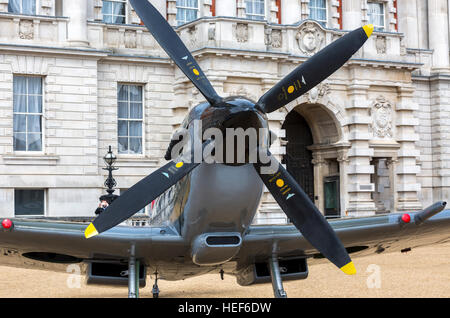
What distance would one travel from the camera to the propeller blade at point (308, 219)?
8.52 metres

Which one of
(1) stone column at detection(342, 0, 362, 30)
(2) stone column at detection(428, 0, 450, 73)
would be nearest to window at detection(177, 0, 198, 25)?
(1) stone column at detection(342, 0, 362, 30)

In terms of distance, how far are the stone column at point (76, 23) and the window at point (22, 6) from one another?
1.25 m

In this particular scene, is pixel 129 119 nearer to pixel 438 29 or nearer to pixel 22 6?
pixel 22 6

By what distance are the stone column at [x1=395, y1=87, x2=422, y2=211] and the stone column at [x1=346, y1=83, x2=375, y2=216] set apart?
1.65m

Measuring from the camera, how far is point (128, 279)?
32.0 feet

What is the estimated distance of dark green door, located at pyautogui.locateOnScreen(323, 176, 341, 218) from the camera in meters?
29.4

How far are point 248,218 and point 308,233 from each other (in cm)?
77

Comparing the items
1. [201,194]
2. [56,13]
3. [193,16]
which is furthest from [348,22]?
[201,194]

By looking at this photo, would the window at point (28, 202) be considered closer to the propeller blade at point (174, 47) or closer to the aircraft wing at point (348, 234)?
the aircraft wing at point (348, 234)

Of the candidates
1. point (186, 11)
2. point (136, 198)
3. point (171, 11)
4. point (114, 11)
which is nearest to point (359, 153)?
point (186, 11)

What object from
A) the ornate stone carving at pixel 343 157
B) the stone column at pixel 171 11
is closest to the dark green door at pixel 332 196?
the ornate stone carving at pixel 343 157

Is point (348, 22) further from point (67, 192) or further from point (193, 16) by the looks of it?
point (67, 192)

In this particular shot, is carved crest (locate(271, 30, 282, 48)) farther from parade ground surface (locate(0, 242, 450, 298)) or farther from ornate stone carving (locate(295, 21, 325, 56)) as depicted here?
parade ground surface (locate(0, 242, 450, 298))

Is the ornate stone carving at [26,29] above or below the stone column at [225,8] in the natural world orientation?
below
